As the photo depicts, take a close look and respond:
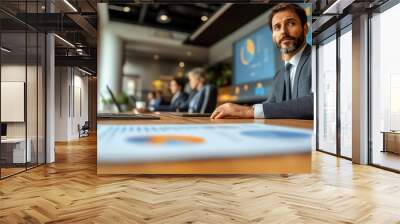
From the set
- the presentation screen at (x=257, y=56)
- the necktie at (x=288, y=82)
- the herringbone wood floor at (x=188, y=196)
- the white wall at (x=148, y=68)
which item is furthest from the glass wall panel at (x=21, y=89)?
the necktie at (x=288, y=82)

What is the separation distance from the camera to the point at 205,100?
3570 mm

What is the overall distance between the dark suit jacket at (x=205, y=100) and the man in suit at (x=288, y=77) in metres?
0.09

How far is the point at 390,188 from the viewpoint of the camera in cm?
375

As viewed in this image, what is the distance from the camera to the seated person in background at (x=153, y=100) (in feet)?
11.9

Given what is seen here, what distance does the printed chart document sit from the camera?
365cm

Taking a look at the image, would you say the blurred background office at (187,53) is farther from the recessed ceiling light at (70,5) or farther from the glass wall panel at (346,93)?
the glass wall panel at (346,93)

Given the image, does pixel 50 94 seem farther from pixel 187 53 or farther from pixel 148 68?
pixel 187 53

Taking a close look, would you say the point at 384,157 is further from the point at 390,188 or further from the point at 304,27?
the point at 304,27

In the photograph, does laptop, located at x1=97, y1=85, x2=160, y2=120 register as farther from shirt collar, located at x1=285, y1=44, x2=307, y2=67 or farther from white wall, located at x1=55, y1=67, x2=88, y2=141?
shirt collar, located at x1=285, y1=44, x2=307, y2=67

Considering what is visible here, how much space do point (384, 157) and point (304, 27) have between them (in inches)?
107

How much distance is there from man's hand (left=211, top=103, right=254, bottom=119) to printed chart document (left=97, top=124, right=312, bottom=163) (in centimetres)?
11

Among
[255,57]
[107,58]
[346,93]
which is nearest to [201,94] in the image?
[255,57]

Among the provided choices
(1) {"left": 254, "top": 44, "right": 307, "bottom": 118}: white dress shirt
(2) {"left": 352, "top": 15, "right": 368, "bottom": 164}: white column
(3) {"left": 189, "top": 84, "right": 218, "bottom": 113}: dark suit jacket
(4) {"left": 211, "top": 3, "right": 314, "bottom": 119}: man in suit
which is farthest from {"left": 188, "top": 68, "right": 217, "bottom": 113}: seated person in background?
(2) {"left": 352, "top": 15, "right": 368, "bottom": 164}: white column

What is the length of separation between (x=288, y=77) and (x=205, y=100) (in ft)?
3.07
